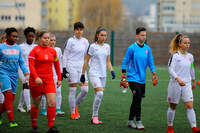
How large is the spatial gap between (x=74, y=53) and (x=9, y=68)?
1679 mm

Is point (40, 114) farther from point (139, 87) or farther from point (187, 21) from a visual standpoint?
point (187, 21)

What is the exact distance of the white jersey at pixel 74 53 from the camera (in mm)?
8891

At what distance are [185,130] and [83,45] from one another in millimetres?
2960

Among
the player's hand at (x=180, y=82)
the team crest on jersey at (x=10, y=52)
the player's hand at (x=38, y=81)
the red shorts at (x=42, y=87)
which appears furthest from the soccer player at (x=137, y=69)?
the team crest on jersey at (x=10, y=52)

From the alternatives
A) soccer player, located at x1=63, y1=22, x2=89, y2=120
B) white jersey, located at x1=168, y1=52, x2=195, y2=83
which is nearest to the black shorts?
white jersey, located at x1=168, y1=52, x2=195, y2=83

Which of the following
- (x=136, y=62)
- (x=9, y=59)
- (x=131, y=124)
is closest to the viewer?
(x=9, y=59)

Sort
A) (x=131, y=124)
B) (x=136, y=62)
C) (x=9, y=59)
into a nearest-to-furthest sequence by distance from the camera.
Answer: (x=9, y=59)
(x=136, y=62)
(x=131, y=124)

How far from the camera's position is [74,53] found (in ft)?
29.2

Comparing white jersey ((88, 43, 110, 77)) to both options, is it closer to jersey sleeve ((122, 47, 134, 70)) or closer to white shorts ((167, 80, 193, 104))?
jersey sleeve ((122, 47, 134, 70))

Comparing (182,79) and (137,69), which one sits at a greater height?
(137,69)

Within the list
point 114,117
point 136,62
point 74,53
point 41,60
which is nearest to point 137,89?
point 136,62

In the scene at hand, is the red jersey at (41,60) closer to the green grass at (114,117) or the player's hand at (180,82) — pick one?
the green grass at (114,117)

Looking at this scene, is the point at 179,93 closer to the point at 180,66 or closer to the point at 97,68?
the point at 180,66

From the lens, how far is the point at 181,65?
7.23 meters
